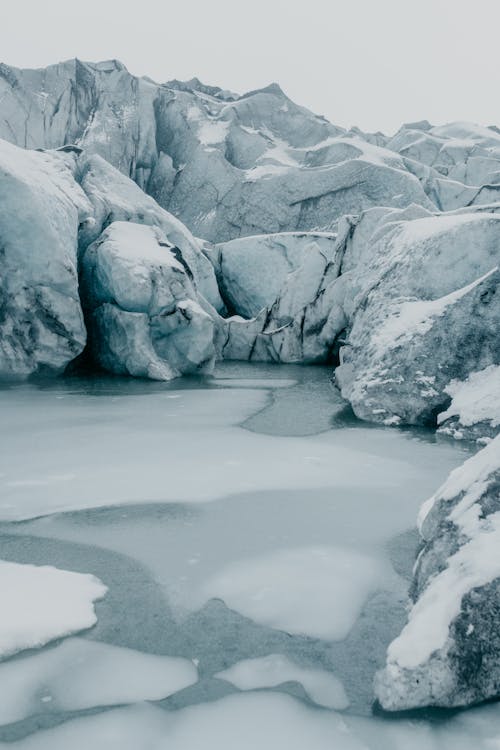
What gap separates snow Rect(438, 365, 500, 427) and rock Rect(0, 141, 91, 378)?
6.29 m

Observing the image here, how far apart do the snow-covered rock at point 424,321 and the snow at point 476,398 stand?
100 mm

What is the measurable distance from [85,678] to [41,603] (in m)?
0.56

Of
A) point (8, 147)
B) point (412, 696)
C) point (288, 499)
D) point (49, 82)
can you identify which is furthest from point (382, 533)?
point (49, 82)

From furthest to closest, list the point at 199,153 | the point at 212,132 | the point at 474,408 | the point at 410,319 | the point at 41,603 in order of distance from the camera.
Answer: the point at 212,132 < the point at 199,153 < the point at 410,319 < the point at 474,408 < the point at 41,603

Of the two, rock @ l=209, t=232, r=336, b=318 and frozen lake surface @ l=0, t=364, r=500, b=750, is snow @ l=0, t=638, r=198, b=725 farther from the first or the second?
rock @ l=209, t=232, r=336, b=318

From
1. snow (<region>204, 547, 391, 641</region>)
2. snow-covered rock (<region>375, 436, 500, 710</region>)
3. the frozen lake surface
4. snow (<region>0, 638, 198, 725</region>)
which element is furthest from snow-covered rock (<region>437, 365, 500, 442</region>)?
snow (<region>0, 638, 198, 725</region>)

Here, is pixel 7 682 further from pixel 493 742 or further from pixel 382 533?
pixel 382 533

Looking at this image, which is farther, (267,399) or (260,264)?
(260,264)

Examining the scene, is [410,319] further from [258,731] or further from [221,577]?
[258,731]

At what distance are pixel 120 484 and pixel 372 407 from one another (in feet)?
11.4

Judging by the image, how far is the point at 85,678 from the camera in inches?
81.7

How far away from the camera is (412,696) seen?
1871mm

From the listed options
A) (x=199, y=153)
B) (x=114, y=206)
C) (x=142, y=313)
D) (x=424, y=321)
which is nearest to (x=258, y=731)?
(x=424, y=321)

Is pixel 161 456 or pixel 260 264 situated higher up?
pixel 161 456
